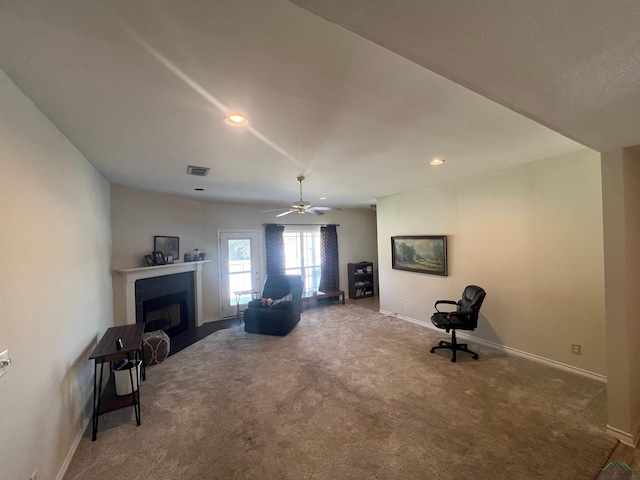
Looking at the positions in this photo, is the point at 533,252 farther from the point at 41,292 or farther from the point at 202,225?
the point at 202,225

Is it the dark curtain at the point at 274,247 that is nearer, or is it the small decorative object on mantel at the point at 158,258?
the small decorative object on mantel at the point at 158,258

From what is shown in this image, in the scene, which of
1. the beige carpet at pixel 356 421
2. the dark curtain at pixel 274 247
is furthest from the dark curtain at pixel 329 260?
the beige carpet at pixel 356 421

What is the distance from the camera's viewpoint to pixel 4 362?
1.27m

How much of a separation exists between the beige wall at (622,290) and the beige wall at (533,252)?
Answer: 91cm

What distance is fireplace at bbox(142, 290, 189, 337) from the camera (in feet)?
14.1

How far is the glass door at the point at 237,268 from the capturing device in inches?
232

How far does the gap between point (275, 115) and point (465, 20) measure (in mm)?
1370

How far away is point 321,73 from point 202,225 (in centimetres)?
503

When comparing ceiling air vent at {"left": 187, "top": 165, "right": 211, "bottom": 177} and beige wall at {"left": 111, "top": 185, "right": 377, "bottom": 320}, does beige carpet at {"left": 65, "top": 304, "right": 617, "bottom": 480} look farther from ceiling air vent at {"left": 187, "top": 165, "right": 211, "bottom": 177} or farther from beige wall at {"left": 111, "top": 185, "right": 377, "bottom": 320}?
ceiling air vent at {"left": 187, "top": 165, "right": 211, "bottom": 177}

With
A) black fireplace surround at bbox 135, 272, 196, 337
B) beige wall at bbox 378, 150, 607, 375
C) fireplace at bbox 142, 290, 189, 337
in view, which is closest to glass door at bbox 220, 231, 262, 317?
black fireplace surround at bbox 135, 272, 196, 337

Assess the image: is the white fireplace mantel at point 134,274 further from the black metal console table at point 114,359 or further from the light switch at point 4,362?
the light switch at point 4,362

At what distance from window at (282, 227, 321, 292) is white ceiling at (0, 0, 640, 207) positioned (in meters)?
4.19

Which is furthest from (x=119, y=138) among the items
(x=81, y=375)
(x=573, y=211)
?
(x=573, y=211)

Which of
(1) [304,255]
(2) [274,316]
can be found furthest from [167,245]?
(1) [304,255]
